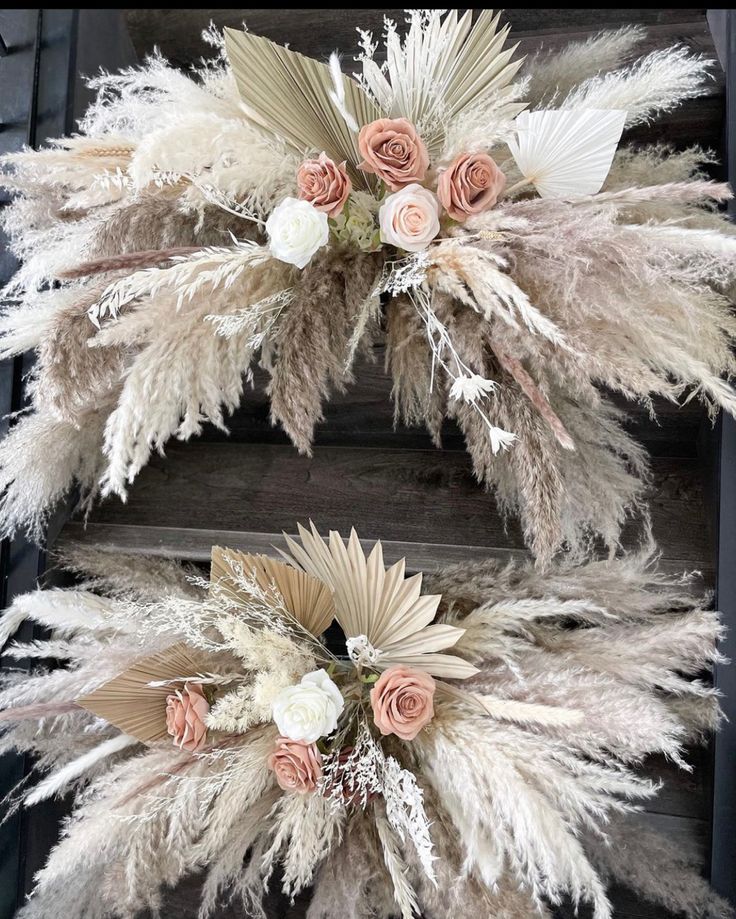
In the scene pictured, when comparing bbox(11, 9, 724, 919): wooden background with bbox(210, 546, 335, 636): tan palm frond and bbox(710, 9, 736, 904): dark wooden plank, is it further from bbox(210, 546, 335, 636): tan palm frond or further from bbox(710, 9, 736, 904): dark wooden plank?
bbox(210, 546, 335, 636): tan palm frond

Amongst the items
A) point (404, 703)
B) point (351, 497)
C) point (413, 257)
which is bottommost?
point (404, 703)

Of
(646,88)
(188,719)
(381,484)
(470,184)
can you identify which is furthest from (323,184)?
(188,719)

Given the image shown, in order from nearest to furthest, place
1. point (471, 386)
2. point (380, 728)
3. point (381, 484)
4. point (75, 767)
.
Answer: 1. point (471, 386)
2. point (380, 728)
3. point (75, 767)
4. point (381, 484)

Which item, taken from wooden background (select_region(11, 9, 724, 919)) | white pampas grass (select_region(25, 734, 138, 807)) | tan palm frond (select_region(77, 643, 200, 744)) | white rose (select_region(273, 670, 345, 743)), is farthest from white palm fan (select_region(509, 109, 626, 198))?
white pampas grass (select_region(25, 734, 138, 807))

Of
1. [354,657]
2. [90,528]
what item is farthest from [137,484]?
[354,657]

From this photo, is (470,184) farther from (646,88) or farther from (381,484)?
(381,484)

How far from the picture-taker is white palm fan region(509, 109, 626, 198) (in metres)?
0.91

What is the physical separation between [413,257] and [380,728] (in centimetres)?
65

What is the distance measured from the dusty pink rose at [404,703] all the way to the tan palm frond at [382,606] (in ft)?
0.19

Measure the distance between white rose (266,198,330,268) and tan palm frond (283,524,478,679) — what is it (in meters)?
0.39

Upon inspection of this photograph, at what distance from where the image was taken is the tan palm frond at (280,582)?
1061mm

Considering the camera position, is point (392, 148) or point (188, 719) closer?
point (392, 148)

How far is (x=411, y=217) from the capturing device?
0.94 m

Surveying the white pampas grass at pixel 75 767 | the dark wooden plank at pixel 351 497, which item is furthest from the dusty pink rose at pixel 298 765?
the dark wooden plank at pixel 351 497
